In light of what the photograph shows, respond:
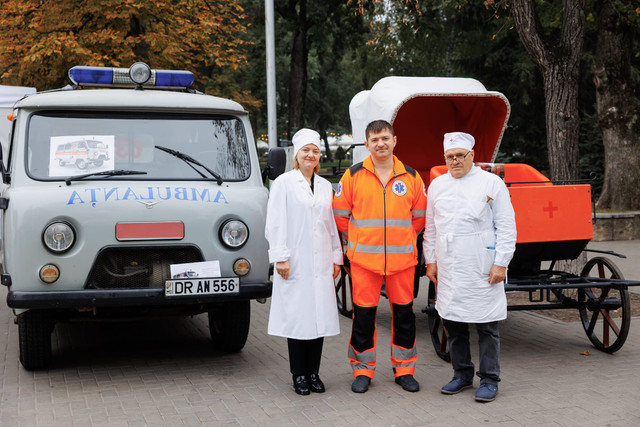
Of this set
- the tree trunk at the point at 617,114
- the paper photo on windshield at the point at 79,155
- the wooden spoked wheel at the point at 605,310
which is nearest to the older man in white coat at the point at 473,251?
the wooden spoked wheel at the point at 605,310

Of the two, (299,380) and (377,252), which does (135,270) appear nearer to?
(299,380)

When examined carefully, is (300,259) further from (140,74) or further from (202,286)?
(140,74)

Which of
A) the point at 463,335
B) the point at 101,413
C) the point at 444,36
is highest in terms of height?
the point at 444,36

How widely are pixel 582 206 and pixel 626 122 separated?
10313 mm

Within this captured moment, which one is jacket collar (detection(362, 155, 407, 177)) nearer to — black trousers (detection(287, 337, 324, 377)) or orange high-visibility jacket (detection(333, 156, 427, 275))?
orange high-visibility jacket (detection(333, 156, 427, 275))

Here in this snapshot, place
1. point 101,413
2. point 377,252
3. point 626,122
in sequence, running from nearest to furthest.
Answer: point 101,413 < point 377,252 < point 626,122

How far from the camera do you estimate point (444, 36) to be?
3056cm

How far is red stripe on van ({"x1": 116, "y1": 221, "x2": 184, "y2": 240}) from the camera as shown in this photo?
569 cm

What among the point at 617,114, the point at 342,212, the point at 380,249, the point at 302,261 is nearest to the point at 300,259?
the point at 302,261

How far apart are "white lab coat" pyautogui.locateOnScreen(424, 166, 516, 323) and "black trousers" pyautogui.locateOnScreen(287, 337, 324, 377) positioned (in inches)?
39.1

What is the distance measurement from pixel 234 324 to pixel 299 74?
19150mm

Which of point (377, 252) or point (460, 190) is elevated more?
point (460, 190)

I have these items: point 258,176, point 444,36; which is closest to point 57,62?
point 258,176

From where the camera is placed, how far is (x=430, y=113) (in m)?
8.99
